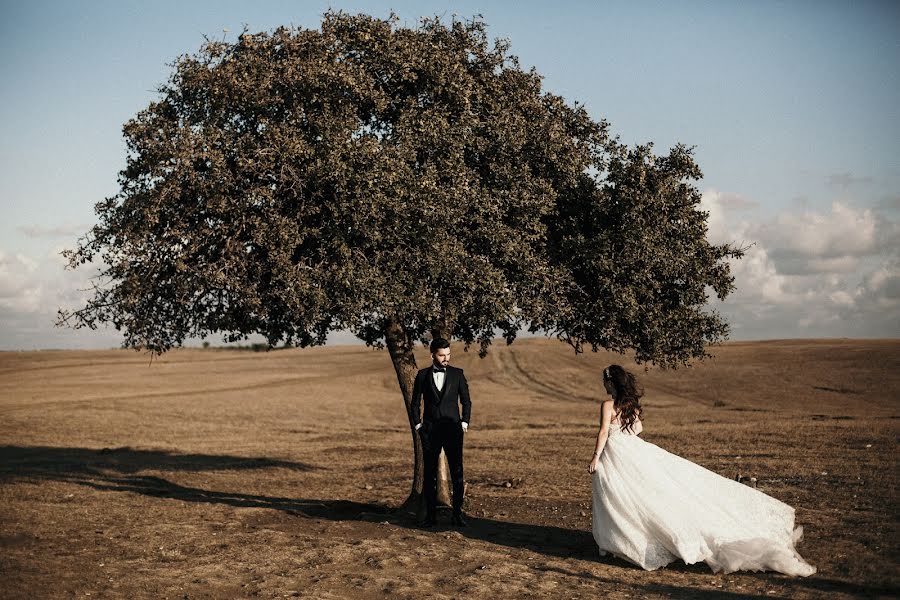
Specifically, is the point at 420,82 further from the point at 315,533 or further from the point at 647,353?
the point at 315,533

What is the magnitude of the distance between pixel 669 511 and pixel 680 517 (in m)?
0.16

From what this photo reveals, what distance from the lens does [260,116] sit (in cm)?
1711

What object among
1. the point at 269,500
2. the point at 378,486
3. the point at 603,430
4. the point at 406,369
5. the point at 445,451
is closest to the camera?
the point at 603,430

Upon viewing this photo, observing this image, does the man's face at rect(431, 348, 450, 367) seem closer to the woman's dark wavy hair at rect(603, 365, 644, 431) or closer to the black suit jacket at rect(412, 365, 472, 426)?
the black suit jacket at rect(412, 365, 472, 426)

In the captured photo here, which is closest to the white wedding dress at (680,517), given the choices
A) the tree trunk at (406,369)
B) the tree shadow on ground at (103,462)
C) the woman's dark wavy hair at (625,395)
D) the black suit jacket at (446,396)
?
the woman's dark wavy hair at (625,395)

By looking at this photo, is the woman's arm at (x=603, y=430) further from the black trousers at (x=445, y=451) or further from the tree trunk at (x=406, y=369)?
the tree trunk at (x=406, y=369)

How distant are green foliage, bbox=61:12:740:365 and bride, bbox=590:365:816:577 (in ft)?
14.9

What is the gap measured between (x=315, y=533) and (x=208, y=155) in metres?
7.06

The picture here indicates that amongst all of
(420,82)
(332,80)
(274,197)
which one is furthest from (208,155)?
(420,82)

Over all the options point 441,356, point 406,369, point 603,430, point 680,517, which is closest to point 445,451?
point 441,356

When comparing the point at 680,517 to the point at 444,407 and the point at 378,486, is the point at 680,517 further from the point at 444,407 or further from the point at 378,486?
the point at 378,486

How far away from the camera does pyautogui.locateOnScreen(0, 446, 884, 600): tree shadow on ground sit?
11.5 meters

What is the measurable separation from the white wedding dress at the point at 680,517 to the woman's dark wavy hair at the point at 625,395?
201mm

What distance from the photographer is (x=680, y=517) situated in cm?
1227
